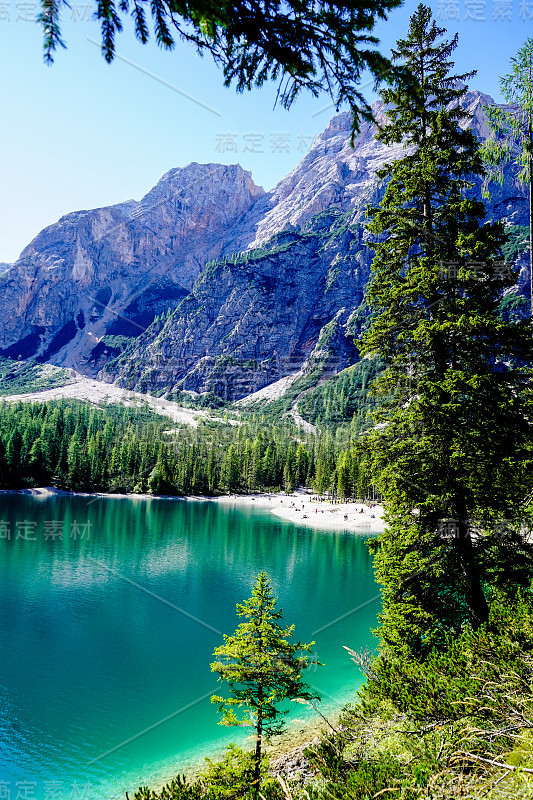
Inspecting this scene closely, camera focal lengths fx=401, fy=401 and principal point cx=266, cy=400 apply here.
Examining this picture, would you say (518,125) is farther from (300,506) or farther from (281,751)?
(300,506)

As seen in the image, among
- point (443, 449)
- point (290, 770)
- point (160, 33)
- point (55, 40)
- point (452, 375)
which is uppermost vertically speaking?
point (160, 33)

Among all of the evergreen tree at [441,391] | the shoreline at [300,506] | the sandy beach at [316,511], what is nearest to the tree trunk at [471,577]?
the evergreen tree at [441,391]

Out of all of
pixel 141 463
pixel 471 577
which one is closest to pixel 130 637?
pixel 471 577

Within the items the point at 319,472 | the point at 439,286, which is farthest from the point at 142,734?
the point at 319,472

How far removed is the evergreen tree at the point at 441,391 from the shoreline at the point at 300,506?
186 ft

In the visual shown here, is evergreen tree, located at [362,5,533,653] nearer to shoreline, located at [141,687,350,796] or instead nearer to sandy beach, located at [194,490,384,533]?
shoreline, located at [141,687,350,796]

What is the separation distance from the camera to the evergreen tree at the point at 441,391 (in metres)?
8.97

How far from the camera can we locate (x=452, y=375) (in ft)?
29.9

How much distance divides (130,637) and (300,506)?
7338cm

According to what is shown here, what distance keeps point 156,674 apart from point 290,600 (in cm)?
1387

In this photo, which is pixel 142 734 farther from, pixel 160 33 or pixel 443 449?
pixel 160 33

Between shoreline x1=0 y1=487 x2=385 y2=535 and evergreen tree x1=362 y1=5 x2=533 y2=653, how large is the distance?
5666 centimetres

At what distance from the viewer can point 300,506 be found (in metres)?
95.2

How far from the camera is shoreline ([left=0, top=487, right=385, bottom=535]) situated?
73756 millimetres
